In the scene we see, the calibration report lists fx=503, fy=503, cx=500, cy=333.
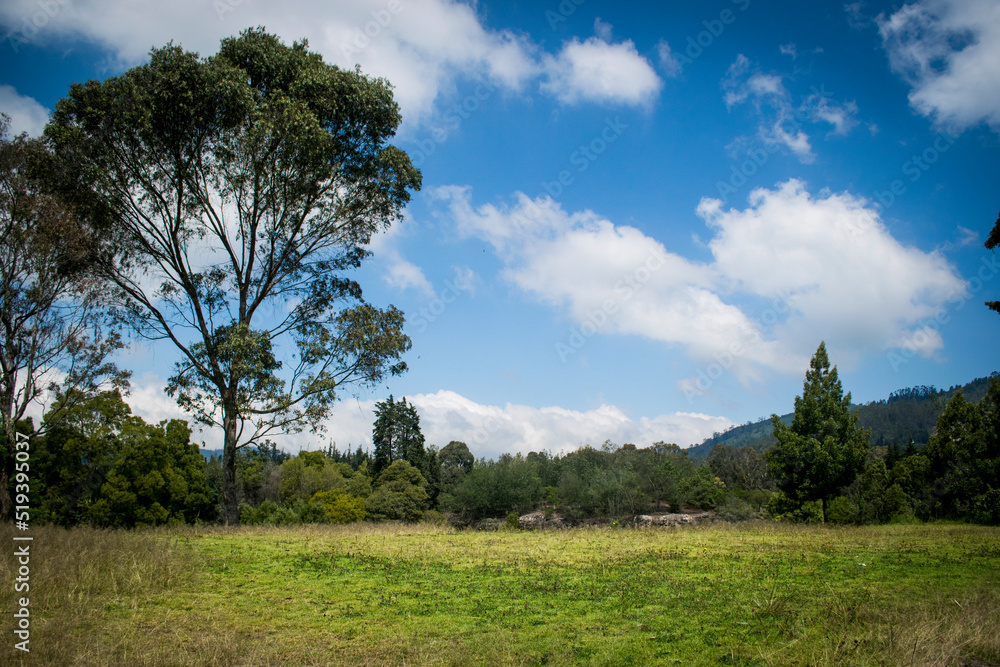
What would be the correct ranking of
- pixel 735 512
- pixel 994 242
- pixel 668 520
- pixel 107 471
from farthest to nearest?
pixel 735 512 < pixel 668 520 < pixel 107 471 < pixel 994 242

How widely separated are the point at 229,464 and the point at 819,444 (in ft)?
94.3

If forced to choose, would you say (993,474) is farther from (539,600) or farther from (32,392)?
(32,392)

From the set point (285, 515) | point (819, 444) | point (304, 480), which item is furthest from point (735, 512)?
point (304, 480)

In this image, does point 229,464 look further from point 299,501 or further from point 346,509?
point 346,509

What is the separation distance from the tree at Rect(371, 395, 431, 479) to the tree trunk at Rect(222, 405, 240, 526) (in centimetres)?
4109

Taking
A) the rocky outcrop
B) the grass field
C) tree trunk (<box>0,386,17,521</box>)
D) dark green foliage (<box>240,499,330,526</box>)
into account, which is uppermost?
tree trunk (<box>0,386,17,521</box>)

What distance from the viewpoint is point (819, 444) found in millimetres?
27422

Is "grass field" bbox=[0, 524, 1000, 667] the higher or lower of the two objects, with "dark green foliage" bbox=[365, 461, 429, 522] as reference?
higher

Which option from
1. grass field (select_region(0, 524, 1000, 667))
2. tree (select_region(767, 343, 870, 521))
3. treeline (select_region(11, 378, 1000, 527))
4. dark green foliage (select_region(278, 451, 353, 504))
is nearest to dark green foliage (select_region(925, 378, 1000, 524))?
treeline (select_region(11, 378, 1000, 527))

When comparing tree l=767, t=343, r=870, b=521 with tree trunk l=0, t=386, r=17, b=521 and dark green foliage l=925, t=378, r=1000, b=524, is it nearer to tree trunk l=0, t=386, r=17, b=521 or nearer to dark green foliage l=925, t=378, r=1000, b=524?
dark green foliage l=925, t=378, r=1000, b=524

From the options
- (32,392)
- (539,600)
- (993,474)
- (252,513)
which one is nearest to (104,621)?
(539,600)

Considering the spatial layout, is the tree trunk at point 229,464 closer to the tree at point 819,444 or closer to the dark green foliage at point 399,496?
the dark green foliage at point 399,496

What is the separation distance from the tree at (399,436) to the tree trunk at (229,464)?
41091 mm

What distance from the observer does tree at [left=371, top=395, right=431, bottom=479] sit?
194 ft
